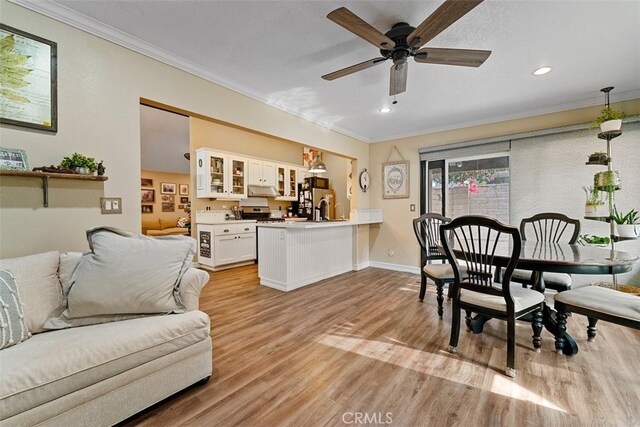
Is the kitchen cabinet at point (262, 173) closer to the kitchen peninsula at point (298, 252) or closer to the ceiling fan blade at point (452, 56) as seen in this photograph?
the kitchen peninsula at point (298, 252)

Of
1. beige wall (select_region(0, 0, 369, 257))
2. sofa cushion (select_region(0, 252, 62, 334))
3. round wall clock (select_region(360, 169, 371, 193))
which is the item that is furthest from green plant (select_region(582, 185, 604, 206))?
sofa cushion (select_region(0, 252, 62, 334))

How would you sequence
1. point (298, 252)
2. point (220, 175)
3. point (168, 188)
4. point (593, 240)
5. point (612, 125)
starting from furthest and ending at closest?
point (168, 188) < point (220, 175) < point (298, 252) < point (593, 240) < point (612, 125)

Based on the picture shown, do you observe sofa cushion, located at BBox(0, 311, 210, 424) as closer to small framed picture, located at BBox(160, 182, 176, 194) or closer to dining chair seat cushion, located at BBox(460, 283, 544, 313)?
dining chair seat cushion, located at BBox(460, 283, 544, 313)

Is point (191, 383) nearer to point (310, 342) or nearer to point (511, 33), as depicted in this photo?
point (310, 342)

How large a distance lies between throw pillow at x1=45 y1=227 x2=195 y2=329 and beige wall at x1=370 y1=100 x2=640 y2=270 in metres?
3.86

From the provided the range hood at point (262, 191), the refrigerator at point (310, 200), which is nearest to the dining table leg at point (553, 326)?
the refrigerator at point (310, 200)

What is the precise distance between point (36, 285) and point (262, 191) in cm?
446

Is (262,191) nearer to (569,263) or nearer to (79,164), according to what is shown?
(79,164)

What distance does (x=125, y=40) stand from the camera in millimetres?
2061

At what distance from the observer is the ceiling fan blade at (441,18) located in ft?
4.56

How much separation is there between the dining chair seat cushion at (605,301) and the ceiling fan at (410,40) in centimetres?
187

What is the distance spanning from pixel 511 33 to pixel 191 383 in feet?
11.2

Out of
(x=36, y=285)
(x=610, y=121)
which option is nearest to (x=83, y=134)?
(x=36, y=285)

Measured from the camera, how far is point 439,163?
446cm
